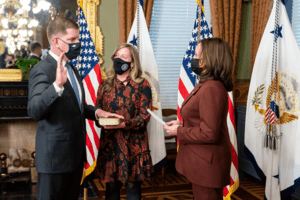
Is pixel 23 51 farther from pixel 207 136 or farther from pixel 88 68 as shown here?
pixel 207 136

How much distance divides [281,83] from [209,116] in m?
1.44

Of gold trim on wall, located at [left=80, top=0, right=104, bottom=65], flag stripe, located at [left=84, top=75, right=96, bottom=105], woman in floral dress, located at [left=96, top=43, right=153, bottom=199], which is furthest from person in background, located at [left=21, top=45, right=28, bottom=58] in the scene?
woman in floral dress, located at [left=96, top=43, right=153, bottom=199]

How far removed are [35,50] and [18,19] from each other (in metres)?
0.49

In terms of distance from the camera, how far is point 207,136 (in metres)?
1.57

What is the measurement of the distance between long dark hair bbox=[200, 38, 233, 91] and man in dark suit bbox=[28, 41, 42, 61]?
9.55 feet

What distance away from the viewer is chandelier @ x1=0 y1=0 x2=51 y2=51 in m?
3.78

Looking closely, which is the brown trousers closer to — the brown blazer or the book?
the brown blazer

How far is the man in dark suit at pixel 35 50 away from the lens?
3.84 meters

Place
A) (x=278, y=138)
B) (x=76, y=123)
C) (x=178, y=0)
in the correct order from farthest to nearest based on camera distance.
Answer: (x=178, y=0), (x=278, y=138), (x=76, y=123)

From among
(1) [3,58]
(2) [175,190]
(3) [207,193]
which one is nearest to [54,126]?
(3) [207,193]

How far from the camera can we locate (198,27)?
312 centimetres

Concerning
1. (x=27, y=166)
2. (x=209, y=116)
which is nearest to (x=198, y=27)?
(x=209, y=116)

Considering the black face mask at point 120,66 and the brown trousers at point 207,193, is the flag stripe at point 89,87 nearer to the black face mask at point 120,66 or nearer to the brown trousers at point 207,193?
the black face mask at point 120,66

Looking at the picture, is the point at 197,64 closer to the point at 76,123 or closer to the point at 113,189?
the point at 76,123
